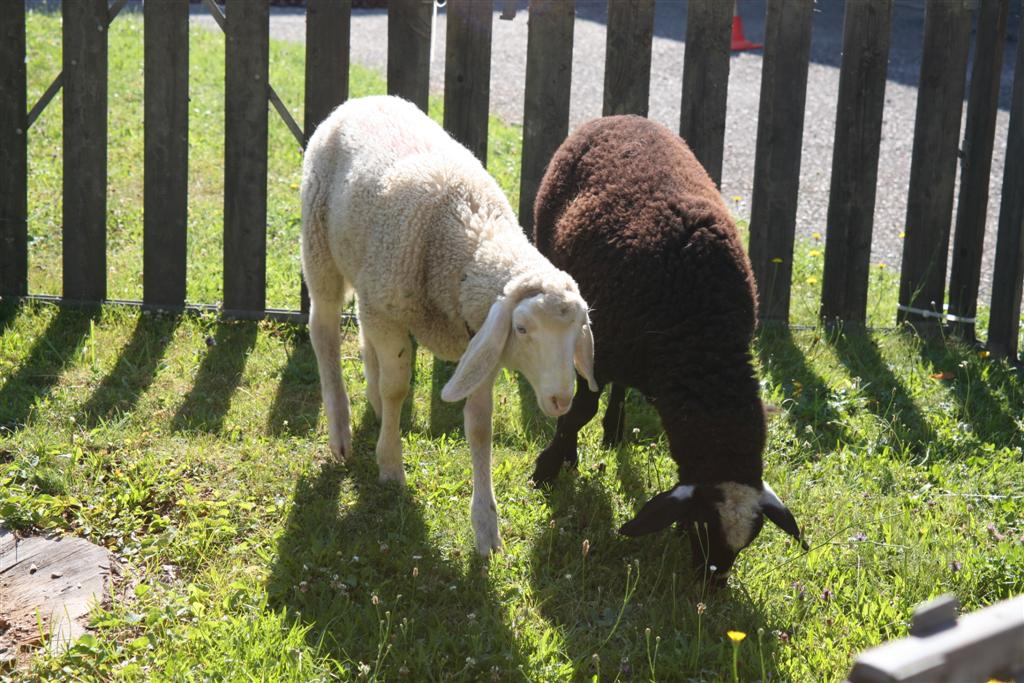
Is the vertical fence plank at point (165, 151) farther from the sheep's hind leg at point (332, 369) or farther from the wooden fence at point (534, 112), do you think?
the sheep's hind leg at point (332, 369)

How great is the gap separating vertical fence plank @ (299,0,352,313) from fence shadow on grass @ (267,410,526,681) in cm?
208

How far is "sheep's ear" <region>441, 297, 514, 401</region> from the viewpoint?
3.81m

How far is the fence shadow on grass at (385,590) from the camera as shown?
11.9 feet

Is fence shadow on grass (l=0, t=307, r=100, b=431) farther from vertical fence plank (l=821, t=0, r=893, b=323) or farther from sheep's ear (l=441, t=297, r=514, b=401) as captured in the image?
vertical fence plank (l=821, t=0, r=893, b=323)

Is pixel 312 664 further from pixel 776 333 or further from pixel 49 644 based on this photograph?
pixel 776 333

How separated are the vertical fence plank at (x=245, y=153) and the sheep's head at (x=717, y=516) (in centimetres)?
313

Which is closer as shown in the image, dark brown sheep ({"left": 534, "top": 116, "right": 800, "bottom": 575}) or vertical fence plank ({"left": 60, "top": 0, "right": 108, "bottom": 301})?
dark brown sheep ({"left": 534, "top": 116, "right": 800, "bottom": 575})

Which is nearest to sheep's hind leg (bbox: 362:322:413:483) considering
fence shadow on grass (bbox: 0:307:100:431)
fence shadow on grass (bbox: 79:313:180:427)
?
fence shadow on grass (bbox: 79:313:180:427)

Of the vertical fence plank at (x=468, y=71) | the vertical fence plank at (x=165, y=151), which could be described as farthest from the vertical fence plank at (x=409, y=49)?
the vertical fence plank at (x=165, y=151)

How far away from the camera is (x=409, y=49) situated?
6.19 metres

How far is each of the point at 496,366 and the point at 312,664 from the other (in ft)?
3.82

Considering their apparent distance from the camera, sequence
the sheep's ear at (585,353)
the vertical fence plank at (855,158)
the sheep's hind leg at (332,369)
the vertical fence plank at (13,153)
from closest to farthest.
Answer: the sheep's ear at (585,353) < the sheep's hind leg at (332,369) < the vertical fence plank at (13,153) < the vertical fence plank at (855,158)

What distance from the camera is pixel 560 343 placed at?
3750 mm

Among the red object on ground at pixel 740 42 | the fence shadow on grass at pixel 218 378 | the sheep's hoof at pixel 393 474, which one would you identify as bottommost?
the sheep's hoof at pixel 393 474
